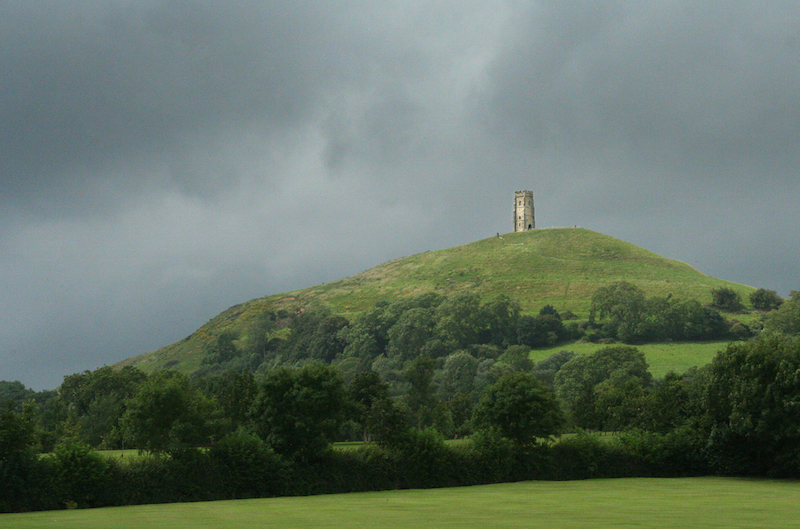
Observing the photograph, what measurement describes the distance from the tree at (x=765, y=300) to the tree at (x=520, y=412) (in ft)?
460

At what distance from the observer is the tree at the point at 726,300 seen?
7013 inches

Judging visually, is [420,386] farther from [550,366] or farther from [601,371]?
[550,366]

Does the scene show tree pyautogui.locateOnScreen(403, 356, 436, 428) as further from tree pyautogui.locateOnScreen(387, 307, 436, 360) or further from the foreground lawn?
Result: tree pyautogui.locateOnScreen(387, 307, 436, 360)

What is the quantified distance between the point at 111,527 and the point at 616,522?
2101 cm

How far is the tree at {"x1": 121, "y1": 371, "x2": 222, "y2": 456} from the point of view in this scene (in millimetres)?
50156

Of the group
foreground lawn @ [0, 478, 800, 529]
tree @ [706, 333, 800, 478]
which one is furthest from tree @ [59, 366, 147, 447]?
tree @ [706, 333, 800, 478]

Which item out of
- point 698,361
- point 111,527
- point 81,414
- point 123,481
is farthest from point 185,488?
point 698,361

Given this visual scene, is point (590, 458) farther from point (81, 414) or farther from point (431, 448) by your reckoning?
point (81, 414)

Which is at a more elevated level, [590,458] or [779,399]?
[779,399]

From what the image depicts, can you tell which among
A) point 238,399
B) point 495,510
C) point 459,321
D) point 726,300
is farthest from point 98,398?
point 726,300

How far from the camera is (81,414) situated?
381ft

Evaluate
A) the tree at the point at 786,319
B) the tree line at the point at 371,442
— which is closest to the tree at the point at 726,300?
the tree at the point at 786,319

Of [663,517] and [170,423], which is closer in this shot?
[663,517]

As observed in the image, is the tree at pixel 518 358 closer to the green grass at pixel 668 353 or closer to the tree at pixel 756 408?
the green grass at pixel 668 353
